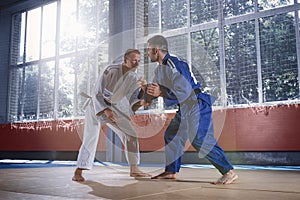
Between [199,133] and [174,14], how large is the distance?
4.02m

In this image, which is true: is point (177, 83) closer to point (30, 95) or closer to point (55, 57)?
point (55, 57)

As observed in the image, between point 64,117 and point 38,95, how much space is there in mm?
1073

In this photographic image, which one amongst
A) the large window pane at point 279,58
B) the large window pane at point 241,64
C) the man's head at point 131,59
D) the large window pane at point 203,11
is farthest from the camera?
the large window pane at point 203,11

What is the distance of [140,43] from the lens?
605 cm

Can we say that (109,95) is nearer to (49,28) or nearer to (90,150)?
(90,150)

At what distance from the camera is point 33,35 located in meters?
8.08

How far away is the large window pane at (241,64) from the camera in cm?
489

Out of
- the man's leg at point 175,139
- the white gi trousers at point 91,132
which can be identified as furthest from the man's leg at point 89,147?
the man's leg at point 175,139

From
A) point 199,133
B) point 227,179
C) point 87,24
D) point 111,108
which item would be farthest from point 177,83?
point 87,24

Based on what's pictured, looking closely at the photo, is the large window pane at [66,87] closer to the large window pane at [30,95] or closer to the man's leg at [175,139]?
the large window pane at [30,95]

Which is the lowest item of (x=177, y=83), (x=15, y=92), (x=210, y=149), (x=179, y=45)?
(x=210, y=149)

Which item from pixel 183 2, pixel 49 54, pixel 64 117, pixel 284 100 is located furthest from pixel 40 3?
pixel 284 100

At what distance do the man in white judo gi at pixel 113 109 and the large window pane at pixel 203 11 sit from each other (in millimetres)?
3056

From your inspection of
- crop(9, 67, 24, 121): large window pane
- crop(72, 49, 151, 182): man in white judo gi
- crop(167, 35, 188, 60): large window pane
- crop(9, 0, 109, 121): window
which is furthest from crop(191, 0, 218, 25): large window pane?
crop(9, 67, 24, 121): large window pane
